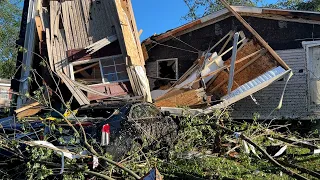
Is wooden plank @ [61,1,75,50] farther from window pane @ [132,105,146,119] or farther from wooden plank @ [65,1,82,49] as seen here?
window pane @ [132,105,146,119]

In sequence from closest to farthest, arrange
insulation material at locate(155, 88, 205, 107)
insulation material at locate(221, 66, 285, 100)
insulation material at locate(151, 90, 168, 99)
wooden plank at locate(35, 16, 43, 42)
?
insulation material at locate(155, 88, 205, 107) → insulation material at locate(221, 66, 285, 100) → insulation material at locate(151, 90, 168, 99) → wooden plank at locate(35, 16, 43, 42)

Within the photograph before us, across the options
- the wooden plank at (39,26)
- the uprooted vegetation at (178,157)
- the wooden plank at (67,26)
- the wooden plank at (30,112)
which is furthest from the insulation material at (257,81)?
the wooden plank at (39,26)

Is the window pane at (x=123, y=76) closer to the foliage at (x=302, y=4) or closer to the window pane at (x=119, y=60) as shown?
the window pane at (x=119, y=60)

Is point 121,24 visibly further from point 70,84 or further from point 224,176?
point 224,176

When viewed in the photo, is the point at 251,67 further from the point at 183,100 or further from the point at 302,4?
the point at 302,4

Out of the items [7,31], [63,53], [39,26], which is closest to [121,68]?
[63,53]

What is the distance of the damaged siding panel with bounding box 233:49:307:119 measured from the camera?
45.5ft

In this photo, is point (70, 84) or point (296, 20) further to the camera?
point (296, 20)

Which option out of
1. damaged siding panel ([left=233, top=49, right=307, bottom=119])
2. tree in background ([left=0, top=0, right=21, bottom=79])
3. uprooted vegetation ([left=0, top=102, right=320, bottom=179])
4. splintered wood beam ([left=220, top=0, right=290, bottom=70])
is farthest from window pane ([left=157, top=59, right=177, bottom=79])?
tree in background ([left=0, top=0, right=21, bottom=79])

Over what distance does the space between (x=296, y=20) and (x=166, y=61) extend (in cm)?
545

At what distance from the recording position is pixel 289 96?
14.1m

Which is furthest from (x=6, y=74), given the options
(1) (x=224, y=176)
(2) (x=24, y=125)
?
(1) (x=224, y=176)

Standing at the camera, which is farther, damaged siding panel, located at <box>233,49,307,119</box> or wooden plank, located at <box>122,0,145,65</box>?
wooden plank, located at <box>122,0,145,65</box>

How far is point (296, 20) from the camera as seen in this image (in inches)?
544
